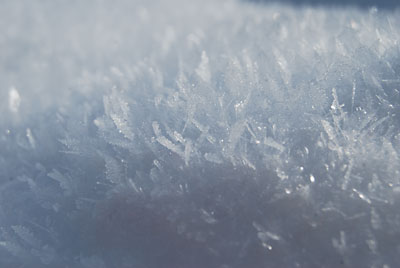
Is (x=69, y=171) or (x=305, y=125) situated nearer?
(x=305, y=125)

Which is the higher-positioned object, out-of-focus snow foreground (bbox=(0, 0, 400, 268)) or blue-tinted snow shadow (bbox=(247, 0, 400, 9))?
blue-tinted snow shadow (bbox=(247, 0, 400, 9))

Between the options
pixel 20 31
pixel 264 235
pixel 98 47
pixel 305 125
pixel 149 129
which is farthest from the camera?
pixel 20 31

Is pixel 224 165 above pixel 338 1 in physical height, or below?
below

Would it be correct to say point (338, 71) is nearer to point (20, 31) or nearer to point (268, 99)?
point (268, 99)

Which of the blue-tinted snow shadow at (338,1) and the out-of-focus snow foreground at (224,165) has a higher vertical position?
the blue-tinted snow shadow at (338,1)

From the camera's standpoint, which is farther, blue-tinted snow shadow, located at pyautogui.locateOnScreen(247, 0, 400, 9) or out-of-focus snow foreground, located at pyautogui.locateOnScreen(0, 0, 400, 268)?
blue-tinted snow shadow, located at pyautogui.locateOnScreen(247, 0, 400, 9)

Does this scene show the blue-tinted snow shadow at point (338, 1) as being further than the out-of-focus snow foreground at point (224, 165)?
Yes

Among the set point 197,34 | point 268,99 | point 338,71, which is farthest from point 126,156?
point 197,34

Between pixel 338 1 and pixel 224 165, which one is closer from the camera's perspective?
pixel 224 165
